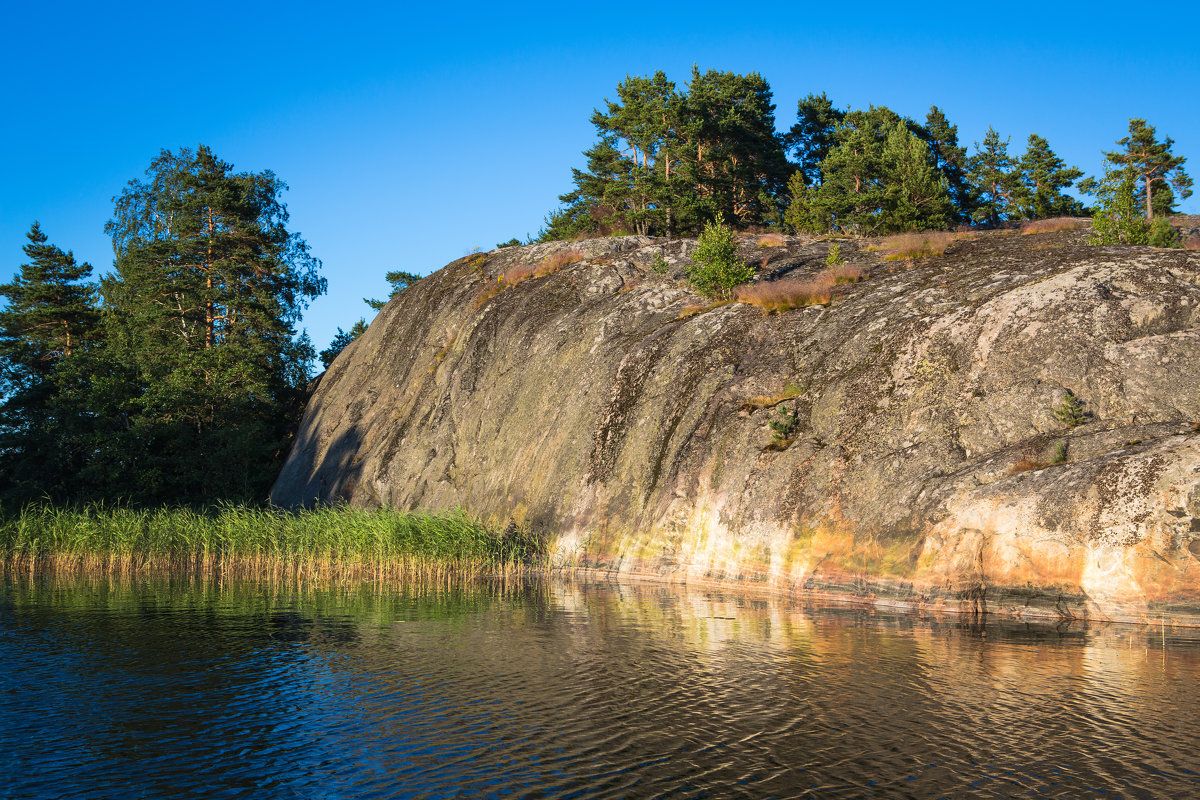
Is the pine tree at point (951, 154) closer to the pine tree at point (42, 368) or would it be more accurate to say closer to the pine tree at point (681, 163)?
the pine tree at point (681, 163)

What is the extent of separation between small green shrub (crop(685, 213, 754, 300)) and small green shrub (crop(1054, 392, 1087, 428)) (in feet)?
44.3

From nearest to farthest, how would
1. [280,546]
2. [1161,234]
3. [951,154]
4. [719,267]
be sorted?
[1161,234] < [280,546] < [719,267] < [951,154]

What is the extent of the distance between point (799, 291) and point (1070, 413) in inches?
446

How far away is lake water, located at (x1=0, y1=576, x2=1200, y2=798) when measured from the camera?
814cm

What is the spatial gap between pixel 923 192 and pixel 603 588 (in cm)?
3011

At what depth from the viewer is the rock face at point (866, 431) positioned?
17453 millimetres

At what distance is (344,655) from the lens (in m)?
14.1

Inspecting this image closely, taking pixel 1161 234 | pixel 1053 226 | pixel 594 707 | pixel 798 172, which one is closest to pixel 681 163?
pixel 798 172

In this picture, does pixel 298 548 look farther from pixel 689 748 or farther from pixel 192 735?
pixel 689 748

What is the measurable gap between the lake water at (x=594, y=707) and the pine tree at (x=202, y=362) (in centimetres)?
2731

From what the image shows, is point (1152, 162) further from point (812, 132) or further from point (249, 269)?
point (249, 269)

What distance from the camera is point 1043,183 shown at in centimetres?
5862

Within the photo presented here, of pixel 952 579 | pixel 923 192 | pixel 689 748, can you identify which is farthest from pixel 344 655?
pixel 923 192

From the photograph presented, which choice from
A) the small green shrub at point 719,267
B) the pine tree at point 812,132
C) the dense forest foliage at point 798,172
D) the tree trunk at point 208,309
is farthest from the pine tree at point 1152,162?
the tree trunk at point 208,309
